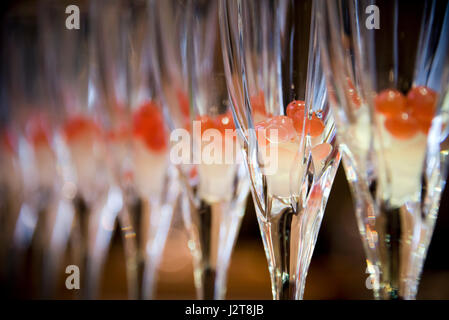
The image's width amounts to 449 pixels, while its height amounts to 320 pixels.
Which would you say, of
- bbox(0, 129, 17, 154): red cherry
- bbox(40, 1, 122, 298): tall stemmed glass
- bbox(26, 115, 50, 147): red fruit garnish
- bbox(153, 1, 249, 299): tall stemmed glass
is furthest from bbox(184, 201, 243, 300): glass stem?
bbox(0, 129, 17, 154): red cherry

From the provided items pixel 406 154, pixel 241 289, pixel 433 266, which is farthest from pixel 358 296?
pixel 406 154

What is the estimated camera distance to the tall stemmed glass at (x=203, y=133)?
39cm

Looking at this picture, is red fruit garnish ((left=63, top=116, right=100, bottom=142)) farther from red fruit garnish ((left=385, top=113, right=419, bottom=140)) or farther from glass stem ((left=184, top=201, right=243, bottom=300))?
red fruit garnish ((left=385, top=113, right=419, bottom=140))

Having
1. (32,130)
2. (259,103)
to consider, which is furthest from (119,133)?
(32,130)

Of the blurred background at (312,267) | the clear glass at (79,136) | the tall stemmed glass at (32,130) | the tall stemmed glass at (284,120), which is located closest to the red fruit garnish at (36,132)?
the tall stemmed glass at (32,130)

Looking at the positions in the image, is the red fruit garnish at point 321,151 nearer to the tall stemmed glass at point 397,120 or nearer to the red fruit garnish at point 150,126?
the tall stemmed glass at point 397,120

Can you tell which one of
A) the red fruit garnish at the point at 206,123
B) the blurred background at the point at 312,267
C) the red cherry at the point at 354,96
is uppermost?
the red cherry at the point at 354,96

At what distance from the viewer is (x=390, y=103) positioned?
10.8 inches

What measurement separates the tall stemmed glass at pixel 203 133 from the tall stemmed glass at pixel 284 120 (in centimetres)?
7

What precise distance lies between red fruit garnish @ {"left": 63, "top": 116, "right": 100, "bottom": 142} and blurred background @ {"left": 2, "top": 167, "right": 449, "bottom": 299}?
0.16 m

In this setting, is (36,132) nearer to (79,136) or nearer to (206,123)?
(79,136)

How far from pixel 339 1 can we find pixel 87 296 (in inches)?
19.3

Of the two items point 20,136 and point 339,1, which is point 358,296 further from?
point 339,1

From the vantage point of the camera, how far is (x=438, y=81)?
0.27 metres
